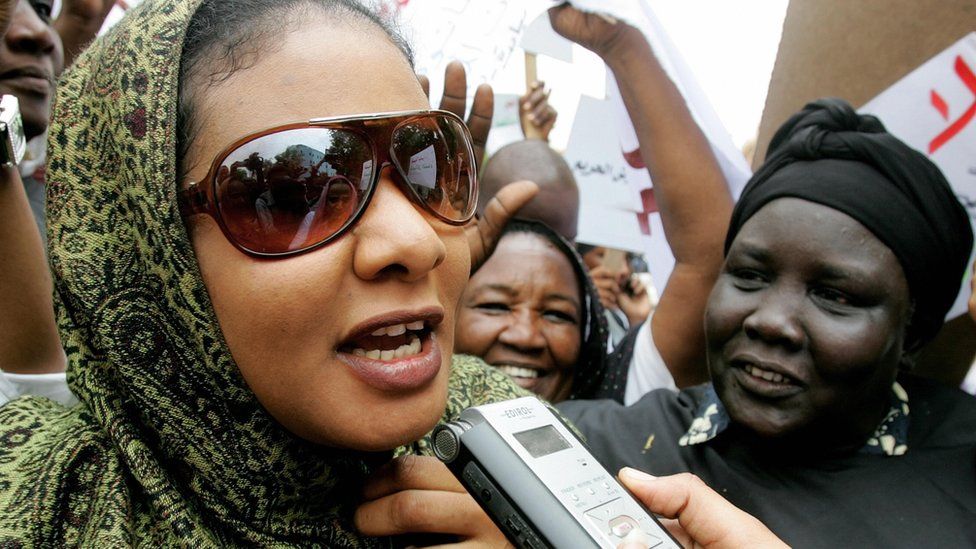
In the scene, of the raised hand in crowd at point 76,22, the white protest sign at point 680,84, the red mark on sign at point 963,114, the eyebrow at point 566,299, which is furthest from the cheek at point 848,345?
the raised hand in crowd at point 76,22

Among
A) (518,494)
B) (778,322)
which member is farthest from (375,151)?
(778,322)

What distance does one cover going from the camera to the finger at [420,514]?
122 cm

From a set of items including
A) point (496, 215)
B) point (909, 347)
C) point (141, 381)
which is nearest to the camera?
point (141, 381)

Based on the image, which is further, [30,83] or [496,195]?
[496,195]

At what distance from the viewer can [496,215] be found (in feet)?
7.72

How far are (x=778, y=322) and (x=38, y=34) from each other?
231 cm

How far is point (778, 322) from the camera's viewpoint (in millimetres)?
1947

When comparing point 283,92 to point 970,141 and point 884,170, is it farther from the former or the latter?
point 970,141

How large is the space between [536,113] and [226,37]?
3.33 metres

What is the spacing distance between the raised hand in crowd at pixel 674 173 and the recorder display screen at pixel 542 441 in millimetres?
1582

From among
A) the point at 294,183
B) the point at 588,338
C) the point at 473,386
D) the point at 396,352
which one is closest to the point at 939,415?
the point at 473,386

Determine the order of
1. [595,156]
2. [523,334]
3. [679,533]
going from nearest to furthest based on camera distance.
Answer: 1. [679,533]
2. [523,334]
3. [595,156]

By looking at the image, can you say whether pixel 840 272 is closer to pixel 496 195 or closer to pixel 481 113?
pixel 496 195

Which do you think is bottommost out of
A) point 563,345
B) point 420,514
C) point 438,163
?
point 563,345
